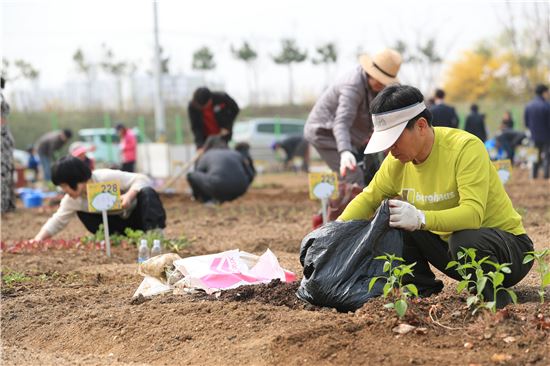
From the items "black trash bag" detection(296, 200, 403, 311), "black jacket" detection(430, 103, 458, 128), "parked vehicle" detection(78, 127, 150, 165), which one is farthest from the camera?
"parked vehicle" detection(78, 127, 150, 165)

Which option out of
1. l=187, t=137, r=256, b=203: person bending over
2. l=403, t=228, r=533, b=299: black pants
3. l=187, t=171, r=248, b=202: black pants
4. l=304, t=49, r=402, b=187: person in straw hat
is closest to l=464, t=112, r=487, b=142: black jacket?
l=187, t=137, r=256, b=203: person bending over

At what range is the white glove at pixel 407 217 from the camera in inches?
144

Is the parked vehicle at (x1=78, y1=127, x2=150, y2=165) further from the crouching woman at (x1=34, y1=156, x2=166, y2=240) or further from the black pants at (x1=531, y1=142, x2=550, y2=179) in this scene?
the crouching woman at (x1=34, y1=156, x2=166, y2=240)

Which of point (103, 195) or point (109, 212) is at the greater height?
point (103, 195)

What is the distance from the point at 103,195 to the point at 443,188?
315 centimetres

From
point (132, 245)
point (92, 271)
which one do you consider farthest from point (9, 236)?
point (92, 271)

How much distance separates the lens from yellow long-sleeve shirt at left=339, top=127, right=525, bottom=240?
144 inches

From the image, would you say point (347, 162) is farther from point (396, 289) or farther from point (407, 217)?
point (396, 289)

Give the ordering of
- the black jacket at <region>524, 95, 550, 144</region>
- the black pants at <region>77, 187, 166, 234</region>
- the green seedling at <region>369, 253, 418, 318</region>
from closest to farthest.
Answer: the green seedling at <region>369, 253, 418, 318</region> → the black pants at <region>77, 187, 166, 234</region> → the black jacket at <region>524, 95, 550, 144</region>

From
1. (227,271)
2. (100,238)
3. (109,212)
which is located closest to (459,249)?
(227,271)

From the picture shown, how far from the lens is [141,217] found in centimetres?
688

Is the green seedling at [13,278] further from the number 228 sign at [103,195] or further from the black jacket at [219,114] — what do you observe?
the black jacket at [219,114]

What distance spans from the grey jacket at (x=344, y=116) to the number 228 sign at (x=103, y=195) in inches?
68.1

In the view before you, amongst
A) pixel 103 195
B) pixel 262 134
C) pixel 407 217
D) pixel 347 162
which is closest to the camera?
pixel 407 217
